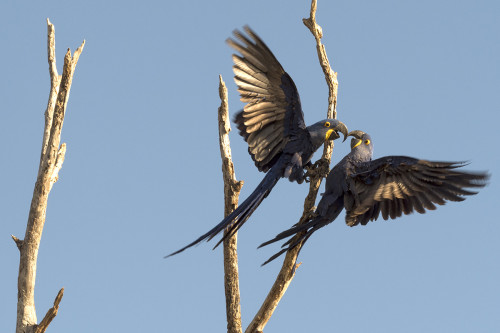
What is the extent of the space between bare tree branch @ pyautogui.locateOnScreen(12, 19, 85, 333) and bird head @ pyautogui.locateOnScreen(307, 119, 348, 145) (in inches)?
79.5

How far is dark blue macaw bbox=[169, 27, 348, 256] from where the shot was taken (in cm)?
613

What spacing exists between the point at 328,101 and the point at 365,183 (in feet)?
3.23

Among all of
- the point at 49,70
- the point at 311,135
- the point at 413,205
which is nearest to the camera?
the point at 413,205

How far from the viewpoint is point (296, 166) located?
20.4 ft

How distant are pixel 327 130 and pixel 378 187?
68 centimetres

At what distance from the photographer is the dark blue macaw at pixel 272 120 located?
241 inches

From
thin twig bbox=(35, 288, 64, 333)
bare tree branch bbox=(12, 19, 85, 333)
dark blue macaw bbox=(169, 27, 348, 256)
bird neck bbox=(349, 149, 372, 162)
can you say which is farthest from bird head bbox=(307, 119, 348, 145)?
thin twig bbox=(35, 288, 64, 333)

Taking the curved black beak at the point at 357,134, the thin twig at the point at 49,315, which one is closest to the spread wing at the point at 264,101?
the curved black beak at the point at 357,134

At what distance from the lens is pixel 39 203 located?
6.43 m

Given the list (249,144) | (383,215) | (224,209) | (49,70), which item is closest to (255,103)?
(249,144)

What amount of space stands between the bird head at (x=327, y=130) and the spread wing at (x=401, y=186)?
0.42m

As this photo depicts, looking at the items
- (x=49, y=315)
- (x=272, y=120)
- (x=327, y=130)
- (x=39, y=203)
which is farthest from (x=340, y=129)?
(x=49, y=315)

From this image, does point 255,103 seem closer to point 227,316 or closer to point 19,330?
point 227,316

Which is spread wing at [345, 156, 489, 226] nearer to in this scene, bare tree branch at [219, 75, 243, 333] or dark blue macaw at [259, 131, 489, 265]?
dark blue macaw at [259, 131, 489, 265]
